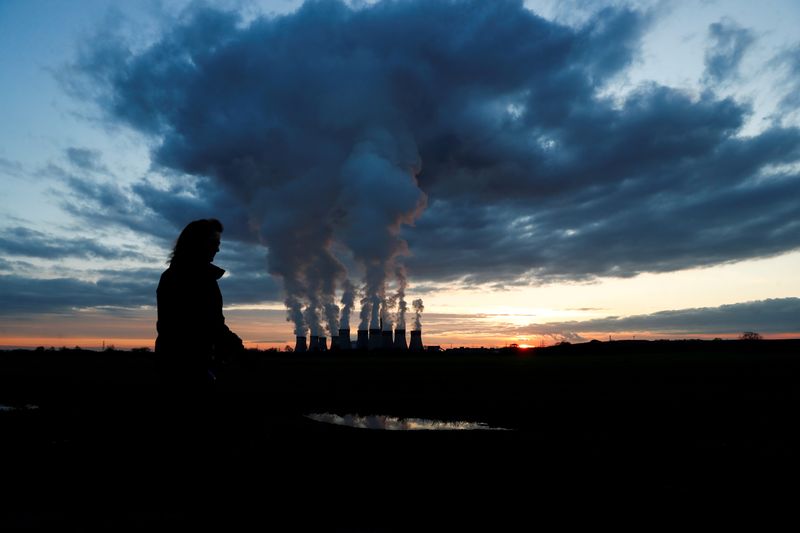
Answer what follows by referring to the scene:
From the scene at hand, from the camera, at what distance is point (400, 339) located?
94.3 meters

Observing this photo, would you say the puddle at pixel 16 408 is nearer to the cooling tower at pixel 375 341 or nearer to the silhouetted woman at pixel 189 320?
the silhouetted woman at pixel 189 320

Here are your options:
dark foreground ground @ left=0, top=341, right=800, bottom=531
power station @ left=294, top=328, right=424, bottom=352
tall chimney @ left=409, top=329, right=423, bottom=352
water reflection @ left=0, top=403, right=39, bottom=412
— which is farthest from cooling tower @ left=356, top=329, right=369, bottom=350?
dark foreground ground @ left=0, top=341, right=800, bottom=531

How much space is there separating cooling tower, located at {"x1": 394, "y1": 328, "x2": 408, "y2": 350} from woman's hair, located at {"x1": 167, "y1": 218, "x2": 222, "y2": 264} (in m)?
89.8

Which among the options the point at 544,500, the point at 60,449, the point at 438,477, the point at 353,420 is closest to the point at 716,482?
the point at 544,500

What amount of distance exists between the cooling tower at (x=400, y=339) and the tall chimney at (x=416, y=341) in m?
1.43

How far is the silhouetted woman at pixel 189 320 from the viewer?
3916 mm

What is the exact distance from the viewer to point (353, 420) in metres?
12.5

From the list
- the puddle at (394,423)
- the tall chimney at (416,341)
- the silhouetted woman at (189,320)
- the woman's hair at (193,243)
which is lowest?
the puddle at (394,423)

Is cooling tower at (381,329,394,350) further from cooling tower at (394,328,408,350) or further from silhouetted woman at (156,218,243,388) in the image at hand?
silhouetted woman at (156,218,243,388)

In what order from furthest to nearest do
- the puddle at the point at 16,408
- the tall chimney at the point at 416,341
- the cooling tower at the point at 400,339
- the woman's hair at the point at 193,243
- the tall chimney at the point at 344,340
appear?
the tall chimney at the point at 344,340
the cooling tower at the point at 400,339
the tall chimney at the point at 416,341
the puddle at the point at 16,408
the woman's hair at the point at 193,243

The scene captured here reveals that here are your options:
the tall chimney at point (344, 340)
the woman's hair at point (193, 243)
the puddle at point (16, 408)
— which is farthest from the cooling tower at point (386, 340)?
the woman's hair at point (193, 243)

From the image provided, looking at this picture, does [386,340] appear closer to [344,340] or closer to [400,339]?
[400,339]

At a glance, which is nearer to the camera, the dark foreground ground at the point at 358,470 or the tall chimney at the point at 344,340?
the dark foreground ground at the point at 358,470

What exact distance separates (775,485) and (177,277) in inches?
225
